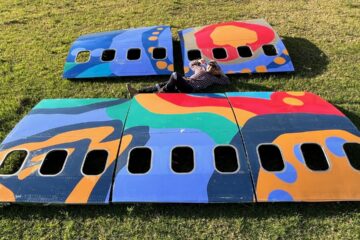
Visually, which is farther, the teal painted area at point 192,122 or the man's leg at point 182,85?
the man's leg at point 182,85

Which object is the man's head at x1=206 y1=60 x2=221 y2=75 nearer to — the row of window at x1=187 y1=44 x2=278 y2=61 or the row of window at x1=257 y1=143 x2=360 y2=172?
the row of window at x1=187 y1=44 x2=278 y2=61

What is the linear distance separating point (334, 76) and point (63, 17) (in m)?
7.61

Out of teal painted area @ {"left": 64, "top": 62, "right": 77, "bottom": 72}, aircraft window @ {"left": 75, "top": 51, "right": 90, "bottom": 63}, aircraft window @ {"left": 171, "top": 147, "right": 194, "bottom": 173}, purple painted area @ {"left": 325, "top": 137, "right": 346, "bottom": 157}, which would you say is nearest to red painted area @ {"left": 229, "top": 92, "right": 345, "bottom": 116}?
purple painted area @ {"left": 325, "top": 137, "right": 346, "bottom": 157}

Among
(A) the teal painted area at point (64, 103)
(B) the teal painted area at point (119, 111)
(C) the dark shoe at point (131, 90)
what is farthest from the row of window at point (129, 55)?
(B) the teal painted area at point (119, 111)

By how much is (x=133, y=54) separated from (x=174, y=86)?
6.61 ft

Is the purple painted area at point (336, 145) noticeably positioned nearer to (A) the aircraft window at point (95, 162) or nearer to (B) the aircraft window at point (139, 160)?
(B) the aircraft window at point (139, 160)

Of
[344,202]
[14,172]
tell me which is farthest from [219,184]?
[14,172]

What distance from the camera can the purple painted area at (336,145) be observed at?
5.27 m

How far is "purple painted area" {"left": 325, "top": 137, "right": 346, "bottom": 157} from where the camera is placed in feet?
→ 17.3

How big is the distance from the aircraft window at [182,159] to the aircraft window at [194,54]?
301 cm

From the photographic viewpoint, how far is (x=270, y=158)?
5559 millimetres

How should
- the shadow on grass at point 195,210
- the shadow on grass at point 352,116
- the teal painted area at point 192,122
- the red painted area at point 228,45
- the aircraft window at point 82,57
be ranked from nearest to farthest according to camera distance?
1. the shadow on grass at point 195,210
2. the teal painted area at point 192,122
3. the shadow on grass at point 352,116
4. the red painted area at point 228,45
5. the aircraft window at point 82,57

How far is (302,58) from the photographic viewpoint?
8.45 m

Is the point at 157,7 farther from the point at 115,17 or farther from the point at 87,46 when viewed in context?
the point at 87,46
